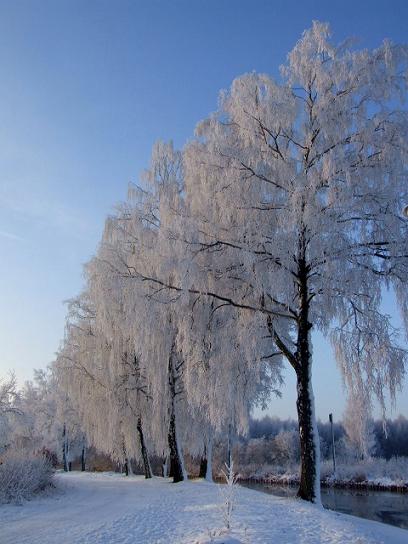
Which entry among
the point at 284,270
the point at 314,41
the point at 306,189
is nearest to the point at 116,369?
the point at 284,270

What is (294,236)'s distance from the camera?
30.7 ft

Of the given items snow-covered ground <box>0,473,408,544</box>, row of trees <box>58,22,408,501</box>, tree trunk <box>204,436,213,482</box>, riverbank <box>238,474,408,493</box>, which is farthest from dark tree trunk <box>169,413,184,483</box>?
riverbank <box>238,474,408,493</box>

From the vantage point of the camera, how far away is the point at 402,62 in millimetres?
9578

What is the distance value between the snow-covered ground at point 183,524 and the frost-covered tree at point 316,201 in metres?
1.73

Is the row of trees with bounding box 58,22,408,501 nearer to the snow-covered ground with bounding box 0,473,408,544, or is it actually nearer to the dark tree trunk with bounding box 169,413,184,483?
the snow-covered ground with bounding box 0,473,408,544

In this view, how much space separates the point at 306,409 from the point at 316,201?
4.29 metres

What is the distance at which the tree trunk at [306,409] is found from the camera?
9.70 metres

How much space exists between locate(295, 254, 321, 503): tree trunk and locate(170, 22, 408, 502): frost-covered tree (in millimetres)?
21

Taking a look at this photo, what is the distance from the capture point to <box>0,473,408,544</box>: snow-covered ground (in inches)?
264

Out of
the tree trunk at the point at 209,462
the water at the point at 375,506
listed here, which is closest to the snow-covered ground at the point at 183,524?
the water at the point at 375,506

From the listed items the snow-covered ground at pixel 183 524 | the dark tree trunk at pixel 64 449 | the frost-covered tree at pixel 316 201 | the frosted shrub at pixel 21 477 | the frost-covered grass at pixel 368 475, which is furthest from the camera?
the dark tree trunk at pixel 64 449

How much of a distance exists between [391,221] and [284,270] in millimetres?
2195

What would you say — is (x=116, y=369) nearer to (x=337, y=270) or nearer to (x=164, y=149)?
(x=164, y=149)

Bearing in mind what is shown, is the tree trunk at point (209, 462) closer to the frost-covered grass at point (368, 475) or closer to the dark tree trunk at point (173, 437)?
the dark tree trunk at point (173, 437)
